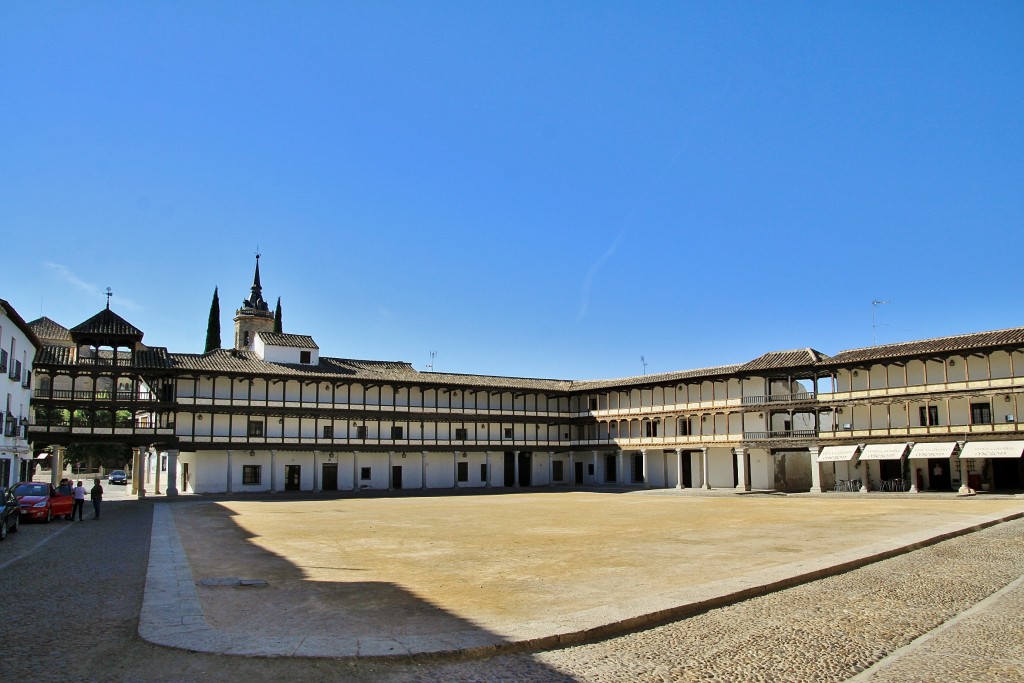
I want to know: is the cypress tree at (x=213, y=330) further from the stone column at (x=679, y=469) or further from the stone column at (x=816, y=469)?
the stone column at (x=816, y=469)

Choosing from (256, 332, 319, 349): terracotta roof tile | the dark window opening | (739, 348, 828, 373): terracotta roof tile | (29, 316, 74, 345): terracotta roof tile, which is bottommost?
the dark window opening

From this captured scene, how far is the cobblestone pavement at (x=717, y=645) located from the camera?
7652 millimetres

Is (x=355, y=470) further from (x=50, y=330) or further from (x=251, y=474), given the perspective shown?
(x=50, y=330)

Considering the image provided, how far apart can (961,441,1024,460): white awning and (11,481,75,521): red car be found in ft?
152

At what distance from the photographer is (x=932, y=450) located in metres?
47.8

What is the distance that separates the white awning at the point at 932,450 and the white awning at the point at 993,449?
929mm

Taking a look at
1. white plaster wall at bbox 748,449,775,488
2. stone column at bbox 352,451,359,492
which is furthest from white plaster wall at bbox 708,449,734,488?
stone column at bbox 352,451,359,492

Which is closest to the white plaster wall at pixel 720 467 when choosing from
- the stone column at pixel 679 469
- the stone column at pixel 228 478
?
the stone column at pixel 679 469

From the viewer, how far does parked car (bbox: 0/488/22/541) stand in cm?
2155

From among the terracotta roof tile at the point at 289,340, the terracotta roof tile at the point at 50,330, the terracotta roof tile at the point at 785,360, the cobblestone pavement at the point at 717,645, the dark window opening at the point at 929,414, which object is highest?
the terracotta roof tile at the point at 50,330

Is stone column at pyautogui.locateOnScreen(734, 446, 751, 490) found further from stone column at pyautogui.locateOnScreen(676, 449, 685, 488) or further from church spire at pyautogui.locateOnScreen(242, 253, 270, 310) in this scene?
church spire at pyautogui.locateOnScreen(242, 253, 270, 310)

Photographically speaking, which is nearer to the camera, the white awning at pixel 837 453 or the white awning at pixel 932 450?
the white awning at pixel 932 450

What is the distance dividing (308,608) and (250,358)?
51.9m

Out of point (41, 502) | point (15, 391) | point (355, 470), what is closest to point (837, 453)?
point (355, 470)
